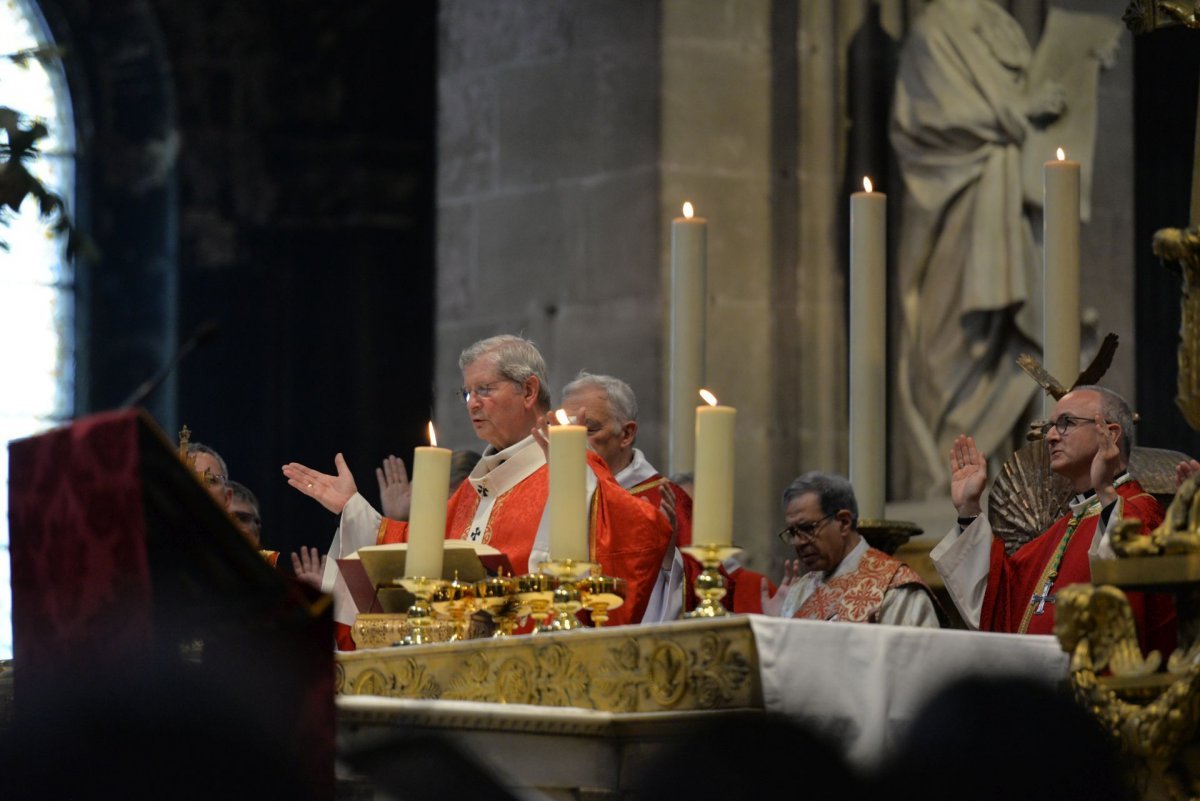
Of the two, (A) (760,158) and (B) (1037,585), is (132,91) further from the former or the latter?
(B) (1037,585)

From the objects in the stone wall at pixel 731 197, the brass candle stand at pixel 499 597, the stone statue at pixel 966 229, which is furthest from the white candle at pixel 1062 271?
the stone wall at pixel 731 197

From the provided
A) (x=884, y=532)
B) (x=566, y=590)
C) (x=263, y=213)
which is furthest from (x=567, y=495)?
(x=263, y=213)

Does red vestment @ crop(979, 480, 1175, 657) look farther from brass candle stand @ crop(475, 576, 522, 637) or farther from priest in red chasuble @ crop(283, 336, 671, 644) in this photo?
brass candle stand @ crop(475, 576, 522, 637)

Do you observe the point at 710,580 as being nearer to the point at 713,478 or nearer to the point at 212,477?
the point at 713,478

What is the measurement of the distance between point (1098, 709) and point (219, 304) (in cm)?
857

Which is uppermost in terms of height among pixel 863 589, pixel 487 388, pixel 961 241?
pixel 961 241

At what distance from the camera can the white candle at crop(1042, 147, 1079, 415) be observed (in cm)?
593

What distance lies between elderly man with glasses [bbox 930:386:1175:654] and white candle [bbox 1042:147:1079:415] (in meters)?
0.21

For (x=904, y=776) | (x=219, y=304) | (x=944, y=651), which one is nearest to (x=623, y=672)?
(x=944, y=651)

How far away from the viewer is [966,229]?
9094mm

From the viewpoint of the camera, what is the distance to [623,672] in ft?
14.0

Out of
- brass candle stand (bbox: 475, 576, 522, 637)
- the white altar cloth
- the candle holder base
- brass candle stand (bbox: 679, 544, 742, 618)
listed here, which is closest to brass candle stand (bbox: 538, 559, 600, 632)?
brass candle stand (bbox: 475, 576, 522, 637)

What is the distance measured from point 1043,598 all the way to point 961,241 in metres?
3.47

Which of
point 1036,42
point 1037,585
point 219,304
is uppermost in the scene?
point 1036,42
